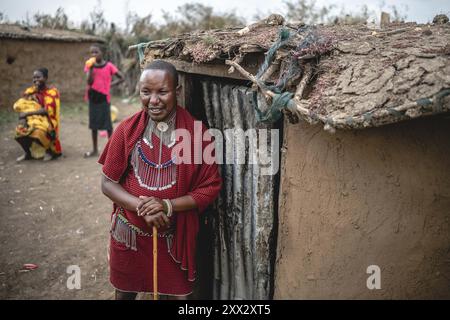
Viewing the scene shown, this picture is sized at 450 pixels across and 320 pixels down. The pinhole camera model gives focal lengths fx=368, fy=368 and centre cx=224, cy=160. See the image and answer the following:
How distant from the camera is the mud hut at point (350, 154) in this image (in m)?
1.69

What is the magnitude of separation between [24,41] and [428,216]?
12063mm

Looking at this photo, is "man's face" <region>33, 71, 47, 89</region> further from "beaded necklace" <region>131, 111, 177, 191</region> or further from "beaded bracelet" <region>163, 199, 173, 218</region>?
"beaded bracelet" <region>163, 199, 173, 218</region>

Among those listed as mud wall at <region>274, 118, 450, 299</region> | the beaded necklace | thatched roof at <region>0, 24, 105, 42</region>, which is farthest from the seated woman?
mud wall at <region>274, 118, 450, 299</region>

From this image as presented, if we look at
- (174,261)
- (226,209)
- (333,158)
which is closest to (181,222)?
(174,261)

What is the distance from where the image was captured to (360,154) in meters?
1.91

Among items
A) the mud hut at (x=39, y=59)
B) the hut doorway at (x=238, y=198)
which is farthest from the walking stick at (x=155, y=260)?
the mud hut at (x=39, y=59)

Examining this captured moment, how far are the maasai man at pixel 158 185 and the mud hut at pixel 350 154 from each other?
37cm

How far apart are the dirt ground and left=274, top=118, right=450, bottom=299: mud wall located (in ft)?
7.38

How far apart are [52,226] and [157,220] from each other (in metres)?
3.13

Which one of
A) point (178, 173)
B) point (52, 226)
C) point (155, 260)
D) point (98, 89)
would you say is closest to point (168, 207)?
point (178, 173)

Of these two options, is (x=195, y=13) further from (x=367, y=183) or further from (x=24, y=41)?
(x=367, y=183)

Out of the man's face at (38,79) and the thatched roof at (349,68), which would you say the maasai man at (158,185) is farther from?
the man's face at (38,79)

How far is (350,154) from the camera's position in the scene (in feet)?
6.38

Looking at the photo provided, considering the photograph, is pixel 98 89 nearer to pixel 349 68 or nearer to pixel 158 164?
pixel 158 164
